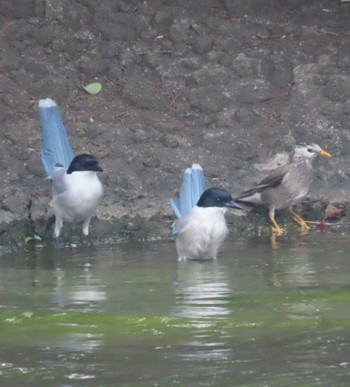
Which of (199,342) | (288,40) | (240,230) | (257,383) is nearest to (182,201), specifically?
(240,230)

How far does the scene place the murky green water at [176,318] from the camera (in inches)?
265

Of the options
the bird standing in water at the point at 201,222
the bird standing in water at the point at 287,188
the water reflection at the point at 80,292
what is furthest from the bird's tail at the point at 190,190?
the water reflection at the point at 80,292

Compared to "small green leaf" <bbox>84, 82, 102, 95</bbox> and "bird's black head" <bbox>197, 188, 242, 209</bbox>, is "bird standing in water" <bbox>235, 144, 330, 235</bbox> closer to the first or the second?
"bird's black head" <bbox>197, 188, 242, 209</bbox>

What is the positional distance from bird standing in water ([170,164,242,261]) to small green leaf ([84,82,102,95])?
2.21 meters

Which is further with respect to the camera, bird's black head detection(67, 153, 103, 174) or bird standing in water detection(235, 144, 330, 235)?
bird standing in water detection(235, 144, 330, 235)

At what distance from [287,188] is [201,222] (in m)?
1.45

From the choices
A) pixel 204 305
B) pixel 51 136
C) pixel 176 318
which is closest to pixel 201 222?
pixel 51 136

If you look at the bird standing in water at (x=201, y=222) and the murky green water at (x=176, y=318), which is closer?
the murky green water at (x=176, y=318)

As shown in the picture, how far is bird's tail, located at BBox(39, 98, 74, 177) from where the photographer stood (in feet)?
39.6

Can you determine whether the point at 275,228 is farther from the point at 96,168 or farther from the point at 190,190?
the point at 96,168

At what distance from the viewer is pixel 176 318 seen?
26.1 feet

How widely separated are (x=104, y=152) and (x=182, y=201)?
1328 millimetres

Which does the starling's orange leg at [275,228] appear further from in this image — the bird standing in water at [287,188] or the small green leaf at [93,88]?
the small green leaf at [93,88]

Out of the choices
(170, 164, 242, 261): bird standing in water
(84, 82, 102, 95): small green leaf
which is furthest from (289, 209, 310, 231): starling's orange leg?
(84, 82, 102, 95): small green leaf
